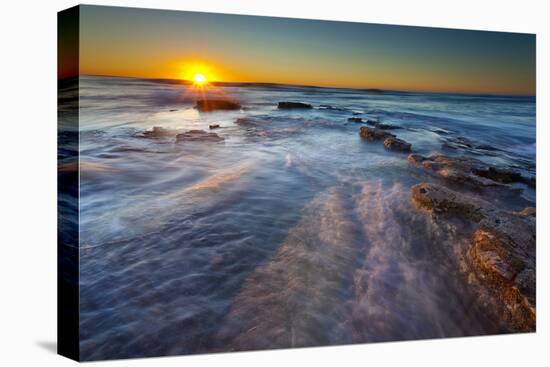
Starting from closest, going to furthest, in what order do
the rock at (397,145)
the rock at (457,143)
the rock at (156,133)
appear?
the rock at (156,133) < the rock at (397,145) < the rock at (457,143)

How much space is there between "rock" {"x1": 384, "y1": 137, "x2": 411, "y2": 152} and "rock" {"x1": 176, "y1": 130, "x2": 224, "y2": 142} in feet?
4.27

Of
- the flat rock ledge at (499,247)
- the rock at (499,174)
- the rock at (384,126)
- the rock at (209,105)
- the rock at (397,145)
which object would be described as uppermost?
the rock at (209,105)

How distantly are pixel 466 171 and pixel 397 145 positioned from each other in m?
0.58

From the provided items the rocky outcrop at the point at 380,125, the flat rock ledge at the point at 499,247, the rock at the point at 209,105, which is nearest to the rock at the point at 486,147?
the flat rock ledge at the point at 499,247

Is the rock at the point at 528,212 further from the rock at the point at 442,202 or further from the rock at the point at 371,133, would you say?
the rock at the point at 371,133

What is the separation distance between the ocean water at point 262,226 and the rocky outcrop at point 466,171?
67 millimetres

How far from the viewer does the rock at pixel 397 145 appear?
210 inches

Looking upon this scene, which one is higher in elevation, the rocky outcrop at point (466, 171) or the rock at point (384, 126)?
the rock at point (384, 126)

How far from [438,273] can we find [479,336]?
0.58 metres

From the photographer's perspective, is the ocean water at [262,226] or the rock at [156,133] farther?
the rock at [156,133]

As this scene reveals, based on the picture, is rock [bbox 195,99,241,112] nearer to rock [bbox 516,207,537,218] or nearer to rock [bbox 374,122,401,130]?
rock [bbox 374,122,401,130]

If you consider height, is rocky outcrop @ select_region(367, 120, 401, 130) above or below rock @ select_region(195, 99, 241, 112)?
below

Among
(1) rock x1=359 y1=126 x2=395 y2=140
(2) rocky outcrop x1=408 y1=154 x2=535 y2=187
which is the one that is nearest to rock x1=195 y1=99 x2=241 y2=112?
(1) rock x1=359 y1=126 x2=395 y2=140

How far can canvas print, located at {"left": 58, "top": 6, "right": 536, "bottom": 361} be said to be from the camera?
175 inches
